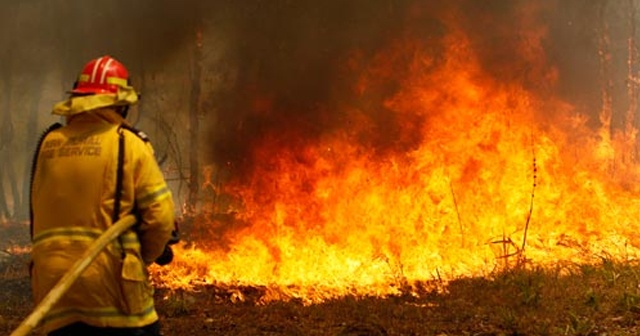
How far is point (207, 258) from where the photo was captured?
28.9 feet

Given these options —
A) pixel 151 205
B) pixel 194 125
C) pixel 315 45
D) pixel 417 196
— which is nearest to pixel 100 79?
pixel 151 205

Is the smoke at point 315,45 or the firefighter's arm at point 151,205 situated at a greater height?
the smoke at point 315,45

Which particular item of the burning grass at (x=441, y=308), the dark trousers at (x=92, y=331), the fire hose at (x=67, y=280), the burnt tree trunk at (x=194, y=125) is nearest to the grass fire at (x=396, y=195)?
the burning grass at (x=441, y=308)

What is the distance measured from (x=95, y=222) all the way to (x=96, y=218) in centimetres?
2

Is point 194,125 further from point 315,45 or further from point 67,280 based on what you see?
point 67,280

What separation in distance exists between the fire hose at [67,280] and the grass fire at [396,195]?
3325mm

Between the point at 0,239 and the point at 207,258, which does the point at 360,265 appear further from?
the point at 0,239

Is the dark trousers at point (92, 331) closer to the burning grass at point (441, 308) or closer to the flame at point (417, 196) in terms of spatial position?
the burning grass at point (441, 308)

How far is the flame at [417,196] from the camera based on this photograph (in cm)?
845

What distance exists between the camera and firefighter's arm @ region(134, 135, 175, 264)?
3123 millimetres

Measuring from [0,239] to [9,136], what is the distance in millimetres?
11243

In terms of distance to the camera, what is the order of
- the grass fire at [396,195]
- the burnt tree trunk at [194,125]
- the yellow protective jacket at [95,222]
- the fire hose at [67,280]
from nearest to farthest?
the fire hose at [67,280] → the yellow protective jacket at [95,222] → the grass fire at [396,195] → the burnt tree trunk at [194,125]

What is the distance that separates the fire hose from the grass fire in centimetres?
333

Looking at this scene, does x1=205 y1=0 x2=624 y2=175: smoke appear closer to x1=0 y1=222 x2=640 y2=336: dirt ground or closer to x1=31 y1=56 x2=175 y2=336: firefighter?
x1=0 y1=222 x2=640 y2=336: dirt ground
